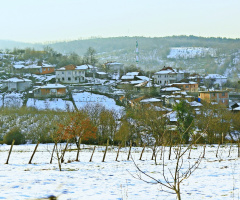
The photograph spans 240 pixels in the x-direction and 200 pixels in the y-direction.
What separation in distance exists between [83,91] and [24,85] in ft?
44.5

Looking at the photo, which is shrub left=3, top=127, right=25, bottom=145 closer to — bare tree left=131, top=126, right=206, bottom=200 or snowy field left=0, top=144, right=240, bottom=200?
snowy field left=0, top=144, right=240, bottom=200

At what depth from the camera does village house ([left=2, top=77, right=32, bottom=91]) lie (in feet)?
213

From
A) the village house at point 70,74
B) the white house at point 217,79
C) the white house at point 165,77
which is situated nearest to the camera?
the village house at point 70,74

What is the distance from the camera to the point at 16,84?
215ft

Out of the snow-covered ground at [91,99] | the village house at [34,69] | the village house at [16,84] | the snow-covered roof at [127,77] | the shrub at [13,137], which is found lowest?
the shrub at [13,137]

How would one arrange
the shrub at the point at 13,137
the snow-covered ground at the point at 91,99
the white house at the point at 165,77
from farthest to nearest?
the white house at the point at 165,77 → the snow-covered ground at the point at 91,99 → the shrub at the point at 13,137

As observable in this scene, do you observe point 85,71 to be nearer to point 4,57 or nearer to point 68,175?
point 4,57

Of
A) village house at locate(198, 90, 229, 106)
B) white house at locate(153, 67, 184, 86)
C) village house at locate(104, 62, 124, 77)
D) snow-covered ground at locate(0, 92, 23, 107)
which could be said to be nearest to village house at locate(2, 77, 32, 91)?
snow-covered ground at locate(0, 92, 23, 107)

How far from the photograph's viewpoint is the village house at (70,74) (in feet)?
242

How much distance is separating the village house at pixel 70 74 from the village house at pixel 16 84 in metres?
8.07

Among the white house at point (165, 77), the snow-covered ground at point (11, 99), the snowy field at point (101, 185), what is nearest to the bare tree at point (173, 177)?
the snowy field at point (101, 185)

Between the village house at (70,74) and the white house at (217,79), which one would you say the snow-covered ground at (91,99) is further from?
the white house at (217,79)

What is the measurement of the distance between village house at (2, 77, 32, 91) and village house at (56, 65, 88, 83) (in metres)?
8.07

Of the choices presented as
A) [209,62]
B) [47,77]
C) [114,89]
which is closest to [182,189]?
[114,89]
